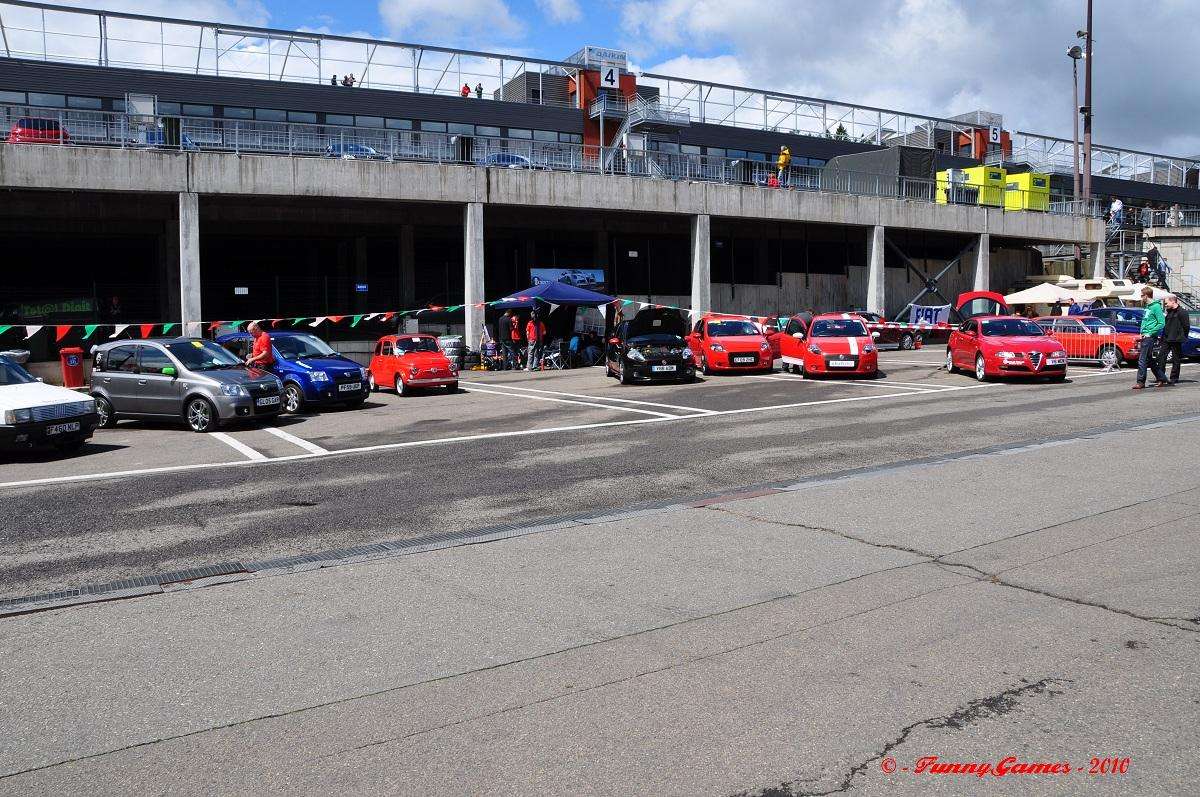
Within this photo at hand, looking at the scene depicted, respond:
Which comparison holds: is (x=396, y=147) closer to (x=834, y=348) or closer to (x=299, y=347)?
(x=299, y=347)

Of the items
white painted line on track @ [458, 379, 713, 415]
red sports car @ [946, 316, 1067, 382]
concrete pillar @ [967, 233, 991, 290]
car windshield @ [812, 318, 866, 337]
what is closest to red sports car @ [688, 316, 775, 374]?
car windshield @ [812, 318, 866, 337]

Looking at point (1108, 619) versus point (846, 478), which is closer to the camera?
point (1108, 619)

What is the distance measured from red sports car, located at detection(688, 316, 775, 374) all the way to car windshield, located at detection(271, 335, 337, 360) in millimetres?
9495

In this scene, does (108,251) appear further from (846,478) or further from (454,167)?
(846,478)

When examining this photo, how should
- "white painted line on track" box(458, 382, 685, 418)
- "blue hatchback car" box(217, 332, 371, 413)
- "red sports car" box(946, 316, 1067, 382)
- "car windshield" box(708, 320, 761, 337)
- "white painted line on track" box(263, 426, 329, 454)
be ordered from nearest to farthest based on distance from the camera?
"white painted line on track" box(263, 426, 329, 454) < "white painted line on track" box(458, 382, 685, 418) < "blue hatchback car" box(217, 332, 371, 413) < "red sports car" box(946, 316, 1067, 382) < "car windshield" box(708, 320, 761, 337)

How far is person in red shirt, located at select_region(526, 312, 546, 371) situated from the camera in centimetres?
3014

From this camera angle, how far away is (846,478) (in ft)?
33.7

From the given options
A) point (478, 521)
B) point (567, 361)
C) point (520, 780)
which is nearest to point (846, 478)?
point (478, 521)

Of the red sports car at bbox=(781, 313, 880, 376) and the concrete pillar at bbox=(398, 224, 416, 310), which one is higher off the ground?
the concrete pillar at bbox=(398, 224, 416, 310)

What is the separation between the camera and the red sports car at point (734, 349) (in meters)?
24.8

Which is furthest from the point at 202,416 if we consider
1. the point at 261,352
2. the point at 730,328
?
the point at 730,328

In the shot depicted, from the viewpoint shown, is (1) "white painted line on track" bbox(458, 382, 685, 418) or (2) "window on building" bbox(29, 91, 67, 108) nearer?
(1) "white painted line on track" bbox(458, 382, 685, 418)

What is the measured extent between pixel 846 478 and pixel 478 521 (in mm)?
3987

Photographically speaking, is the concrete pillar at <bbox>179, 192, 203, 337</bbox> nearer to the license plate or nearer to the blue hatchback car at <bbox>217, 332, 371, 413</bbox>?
the blue hatchback car at <bbox>217, 332, 371, 413</bbox>
